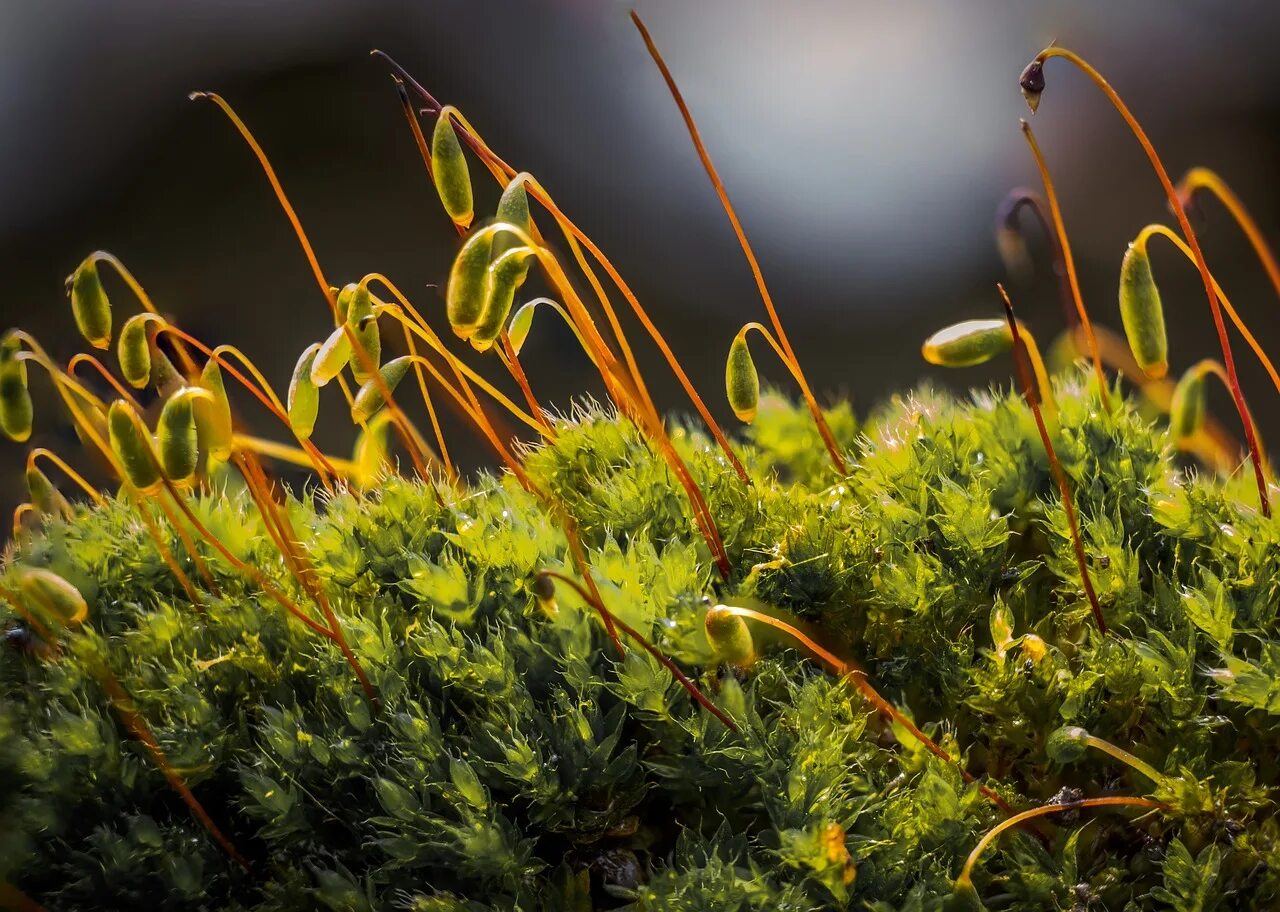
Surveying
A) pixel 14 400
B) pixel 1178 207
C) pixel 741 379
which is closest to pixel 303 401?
pixel 14 400

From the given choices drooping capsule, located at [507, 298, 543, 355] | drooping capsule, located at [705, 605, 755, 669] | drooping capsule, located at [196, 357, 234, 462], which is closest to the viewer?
drooping capsule, located at [705, 605, 755, 669]

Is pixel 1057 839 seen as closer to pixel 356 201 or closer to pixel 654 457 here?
pixel 654 457

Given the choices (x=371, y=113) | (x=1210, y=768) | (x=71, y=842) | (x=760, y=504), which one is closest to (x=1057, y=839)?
(x=1210, y=768)

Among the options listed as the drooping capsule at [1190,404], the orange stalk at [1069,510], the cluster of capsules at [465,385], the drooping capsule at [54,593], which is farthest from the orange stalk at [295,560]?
the drooping capsule at [1190,404]

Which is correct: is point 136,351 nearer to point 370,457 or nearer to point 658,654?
point 370,457

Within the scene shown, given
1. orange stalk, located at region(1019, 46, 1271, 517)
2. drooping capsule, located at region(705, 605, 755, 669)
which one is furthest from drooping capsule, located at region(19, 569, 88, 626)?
orange stalk, located at region(1019, 46, 1271, 517)

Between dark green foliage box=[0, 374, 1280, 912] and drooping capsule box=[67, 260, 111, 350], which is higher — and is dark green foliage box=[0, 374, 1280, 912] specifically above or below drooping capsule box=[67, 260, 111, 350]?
below

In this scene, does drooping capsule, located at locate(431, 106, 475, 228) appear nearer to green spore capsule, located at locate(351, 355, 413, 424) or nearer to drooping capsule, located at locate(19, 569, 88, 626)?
green spore capsule, located at locate(351, 355, 413, 424)
